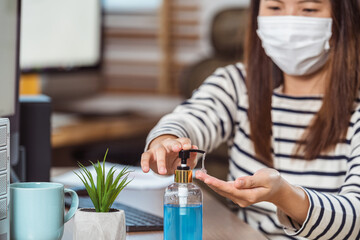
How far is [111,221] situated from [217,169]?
1.70 meters

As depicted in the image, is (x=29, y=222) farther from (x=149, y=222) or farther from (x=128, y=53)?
(x=128, y=53)

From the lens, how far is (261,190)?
3.27ft

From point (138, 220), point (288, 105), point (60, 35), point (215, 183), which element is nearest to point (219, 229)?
point (138, 220)

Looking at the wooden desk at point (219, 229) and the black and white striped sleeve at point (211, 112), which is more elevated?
the black and white striped sleeve at point (211, 112)

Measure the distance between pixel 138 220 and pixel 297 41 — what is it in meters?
0.59

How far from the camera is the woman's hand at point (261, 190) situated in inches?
38.1

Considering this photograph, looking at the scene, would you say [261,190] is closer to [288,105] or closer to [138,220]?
[138,220]

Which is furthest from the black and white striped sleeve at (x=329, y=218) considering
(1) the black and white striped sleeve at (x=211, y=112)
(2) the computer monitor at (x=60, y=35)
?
(2) the computer monitor at (x=60, y=35)

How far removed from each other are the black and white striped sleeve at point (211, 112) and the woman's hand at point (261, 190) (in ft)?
1.25

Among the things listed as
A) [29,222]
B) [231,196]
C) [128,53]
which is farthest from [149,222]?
[128,53]

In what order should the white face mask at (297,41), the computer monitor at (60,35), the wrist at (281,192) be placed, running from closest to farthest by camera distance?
the wrist at (281,192), the white face mask at (297,41), the computer monitor at (60,35)

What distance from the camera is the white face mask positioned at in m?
1.44

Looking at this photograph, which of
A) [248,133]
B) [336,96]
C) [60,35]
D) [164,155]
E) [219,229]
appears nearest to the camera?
[164,155]

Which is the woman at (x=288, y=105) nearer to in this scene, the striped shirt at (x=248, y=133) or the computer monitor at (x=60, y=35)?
the striped shirt at (x=248, y=133)
